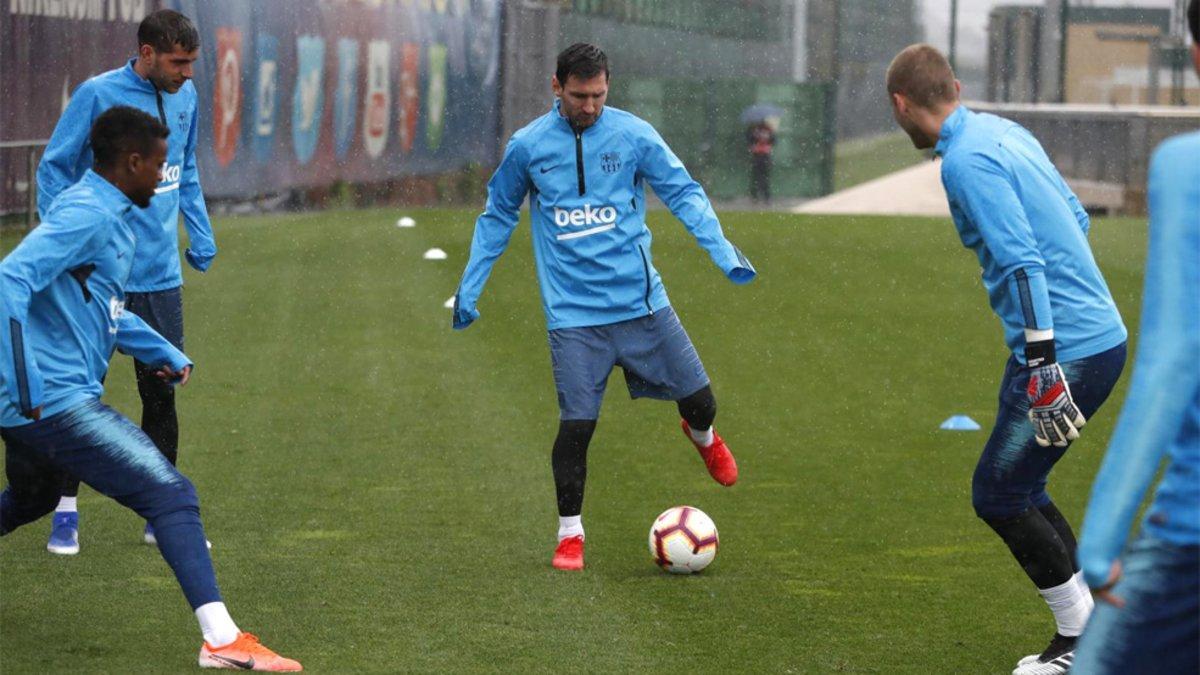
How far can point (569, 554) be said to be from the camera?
6832 mm

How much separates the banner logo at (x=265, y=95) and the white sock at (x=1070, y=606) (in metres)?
22.5

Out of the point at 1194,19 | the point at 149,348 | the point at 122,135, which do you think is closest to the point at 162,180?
the point at 149,348

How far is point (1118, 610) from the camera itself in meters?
3.04

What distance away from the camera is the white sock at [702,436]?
24.3 ft

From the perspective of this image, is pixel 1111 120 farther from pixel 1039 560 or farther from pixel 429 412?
pixel 1039 560

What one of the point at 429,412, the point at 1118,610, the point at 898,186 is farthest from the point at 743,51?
the point at 1118,610

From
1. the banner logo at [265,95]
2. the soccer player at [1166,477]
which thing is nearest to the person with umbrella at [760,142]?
the banner logo at [265,95]

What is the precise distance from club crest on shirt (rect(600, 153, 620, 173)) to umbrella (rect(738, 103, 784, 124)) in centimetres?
2808

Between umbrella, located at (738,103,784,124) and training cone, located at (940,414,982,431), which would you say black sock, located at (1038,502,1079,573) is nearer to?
training cone, located at (940,414,982,431)

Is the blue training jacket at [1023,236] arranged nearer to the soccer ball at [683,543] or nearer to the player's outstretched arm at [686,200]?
the player's outstretched arm at [686,200]

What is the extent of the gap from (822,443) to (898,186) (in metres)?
25.6

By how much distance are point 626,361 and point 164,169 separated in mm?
1950

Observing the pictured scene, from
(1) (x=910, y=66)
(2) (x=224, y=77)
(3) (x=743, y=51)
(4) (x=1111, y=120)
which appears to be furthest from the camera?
(3) (x=743, y=51)

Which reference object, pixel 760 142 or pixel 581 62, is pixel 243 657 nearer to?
pixel 581 62
